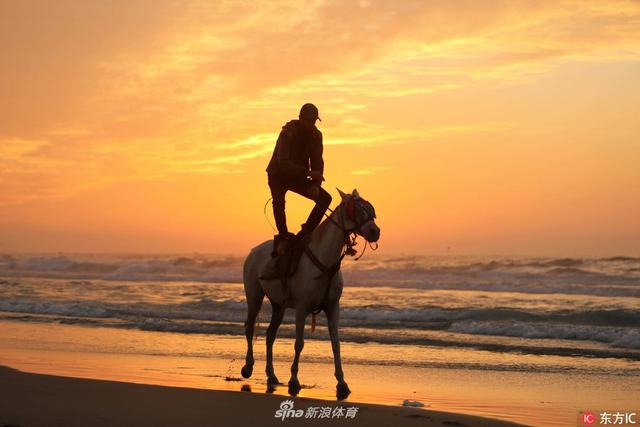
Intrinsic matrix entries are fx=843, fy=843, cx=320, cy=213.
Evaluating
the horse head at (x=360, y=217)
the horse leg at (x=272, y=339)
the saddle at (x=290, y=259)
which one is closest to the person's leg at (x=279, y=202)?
the saddle at (x=290, y=259)

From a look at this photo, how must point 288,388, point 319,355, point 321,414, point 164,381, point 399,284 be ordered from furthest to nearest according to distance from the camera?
1. point 399,284
2. point 319,355
3. point 164,381
4. point 288,388
5. point 321,414

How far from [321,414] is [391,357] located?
6.51 meters

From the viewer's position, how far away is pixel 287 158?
9914mm

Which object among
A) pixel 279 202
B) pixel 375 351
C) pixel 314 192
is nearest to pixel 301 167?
pixel 314 192

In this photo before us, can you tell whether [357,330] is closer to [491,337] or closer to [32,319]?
[491,337]

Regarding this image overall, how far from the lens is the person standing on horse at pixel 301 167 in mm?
9914

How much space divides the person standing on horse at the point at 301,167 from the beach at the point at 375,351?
209cm

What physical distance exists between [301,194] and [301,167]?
473 millimetres

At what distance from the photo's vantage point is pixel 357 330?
749 inches

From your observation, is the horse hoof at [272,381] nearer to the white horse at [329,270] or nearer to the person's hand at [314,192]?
the white horse at [329,270]

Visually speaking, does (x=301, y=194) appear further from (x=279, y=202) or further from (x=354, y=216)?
(x=354, y=216)

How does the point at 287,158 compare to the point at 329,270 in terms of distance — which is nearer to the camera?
the point at 329,270

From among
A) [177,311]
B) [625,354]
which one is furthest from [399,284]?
[625,354]

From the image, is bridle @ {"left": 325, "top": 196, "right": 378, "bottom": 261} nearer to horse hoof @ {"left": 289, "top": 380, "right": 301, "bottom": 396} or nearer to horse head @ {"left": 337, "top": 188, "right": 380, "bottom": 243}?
horse head @ {"left": 337, "top": 188, "right": 380, "bottom": 243}
